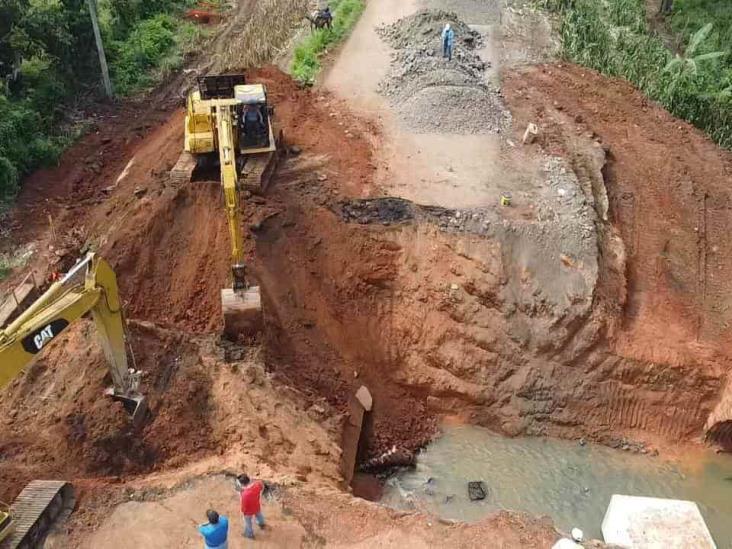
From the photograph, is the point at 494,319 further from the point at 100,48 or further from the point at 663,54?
the point at 100,48

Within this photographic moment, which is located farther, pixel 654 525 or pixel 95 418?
pixel 654 525

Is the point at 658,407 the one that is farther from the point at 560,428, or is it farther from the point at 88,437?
the point at 88,437

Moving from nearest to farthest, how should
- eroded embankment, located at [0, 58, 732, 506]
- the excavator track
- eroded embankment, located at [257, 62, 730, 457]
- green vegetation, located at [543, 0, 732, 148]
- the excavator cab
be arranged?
the excavator track, eroded embankment, located at [0, 58, 732, 506], eroded embankment, located at [257, 62, 730, 457], the excavator cab, green vegetation, located at [543, 0, 732, 148]

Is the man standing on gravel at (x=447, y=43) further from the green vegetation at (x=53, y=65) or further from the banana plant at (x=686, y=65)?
the green vegetation at (x=53, y=65)

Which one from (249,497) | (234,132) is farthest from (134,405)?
(234,132)

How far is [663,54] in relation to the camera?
906 inches

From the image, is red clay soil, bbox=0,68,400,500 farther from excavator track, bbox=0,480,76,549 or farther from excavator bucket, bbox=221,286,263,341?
excavator bucket, bbox=221,286,263,341

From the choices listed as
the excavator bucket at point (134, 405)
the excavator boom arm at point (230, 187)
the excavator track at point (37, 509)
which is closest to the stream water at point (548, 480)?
the excavator bucket at point (134, 405)

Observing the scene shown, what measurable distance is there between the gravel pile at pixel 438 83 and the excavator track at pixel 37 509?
1275 centimetres

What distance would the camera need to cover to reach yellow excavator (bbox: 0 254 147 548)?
8.77 metres

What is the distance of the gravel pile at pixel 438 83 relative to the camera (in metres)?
18.9

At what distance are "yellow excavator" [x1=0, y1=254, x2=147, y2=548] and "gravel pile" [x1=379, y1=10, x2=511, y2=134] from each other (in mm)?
11042

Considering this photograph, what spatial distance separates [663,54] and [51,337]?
849 inches

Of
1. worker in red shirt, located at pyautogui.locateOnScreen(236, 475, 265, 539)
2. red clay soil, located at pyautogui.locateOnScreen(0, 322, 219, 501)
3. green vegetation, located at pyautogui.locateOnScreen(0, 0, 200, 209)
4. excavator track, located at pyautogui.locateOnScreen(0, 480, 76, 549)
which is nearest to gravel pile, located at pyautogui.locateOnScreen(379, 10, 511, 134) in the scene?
green vegetation, located at pyautogui.locateOnScreen(0, 0, 200, 209)
